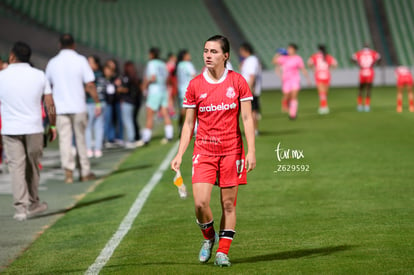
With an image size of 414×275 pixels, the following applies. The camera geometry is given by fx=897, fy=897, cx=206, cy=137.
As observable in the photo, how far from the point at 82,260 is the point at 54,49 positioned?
34645 mm

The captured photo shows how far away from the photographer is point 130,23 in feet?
177

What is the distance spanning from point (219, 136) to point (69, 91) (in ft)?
23.1

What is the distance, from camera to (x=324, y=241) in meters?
8.23

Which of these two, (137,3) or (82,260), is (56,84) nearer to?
(82,260)

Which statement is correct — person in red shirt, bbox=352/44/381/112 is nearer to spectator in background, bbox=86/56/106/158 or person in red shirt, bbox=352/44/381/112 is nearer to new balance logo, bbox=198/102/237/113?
spectator in background, bbox=86/56/106/158

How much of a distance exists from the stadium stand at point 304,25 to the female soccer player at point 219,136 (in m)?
43.9

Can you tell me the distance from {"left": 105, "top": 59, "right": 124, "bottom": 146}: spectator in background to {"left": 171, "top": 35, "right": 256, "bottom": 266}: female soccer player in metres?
13.2

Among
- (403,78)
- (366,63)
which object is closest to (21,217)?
(403,78)

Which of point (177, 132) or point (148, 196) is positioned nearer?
point (148, 196)

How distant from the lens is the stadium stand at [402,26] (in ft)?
170

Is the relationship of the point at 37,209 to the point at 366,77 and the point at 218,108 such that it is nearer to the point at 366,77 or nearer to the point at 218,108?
the point at 218,108

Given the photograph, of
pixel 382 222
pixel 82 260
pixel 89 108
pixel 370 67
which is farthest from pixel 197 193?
pixel 370 67

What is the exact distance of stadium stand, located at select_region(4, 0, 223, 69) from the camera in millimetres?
49594

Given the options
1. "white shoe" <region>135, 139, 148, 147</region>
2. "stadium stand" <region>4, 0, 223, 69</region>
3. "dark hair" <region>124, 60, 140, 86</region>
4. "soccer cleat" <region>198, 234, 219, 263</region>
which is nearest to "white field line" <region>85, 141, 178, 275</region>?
"soccer cleat" <region>198, 234, 219, 263</region>
